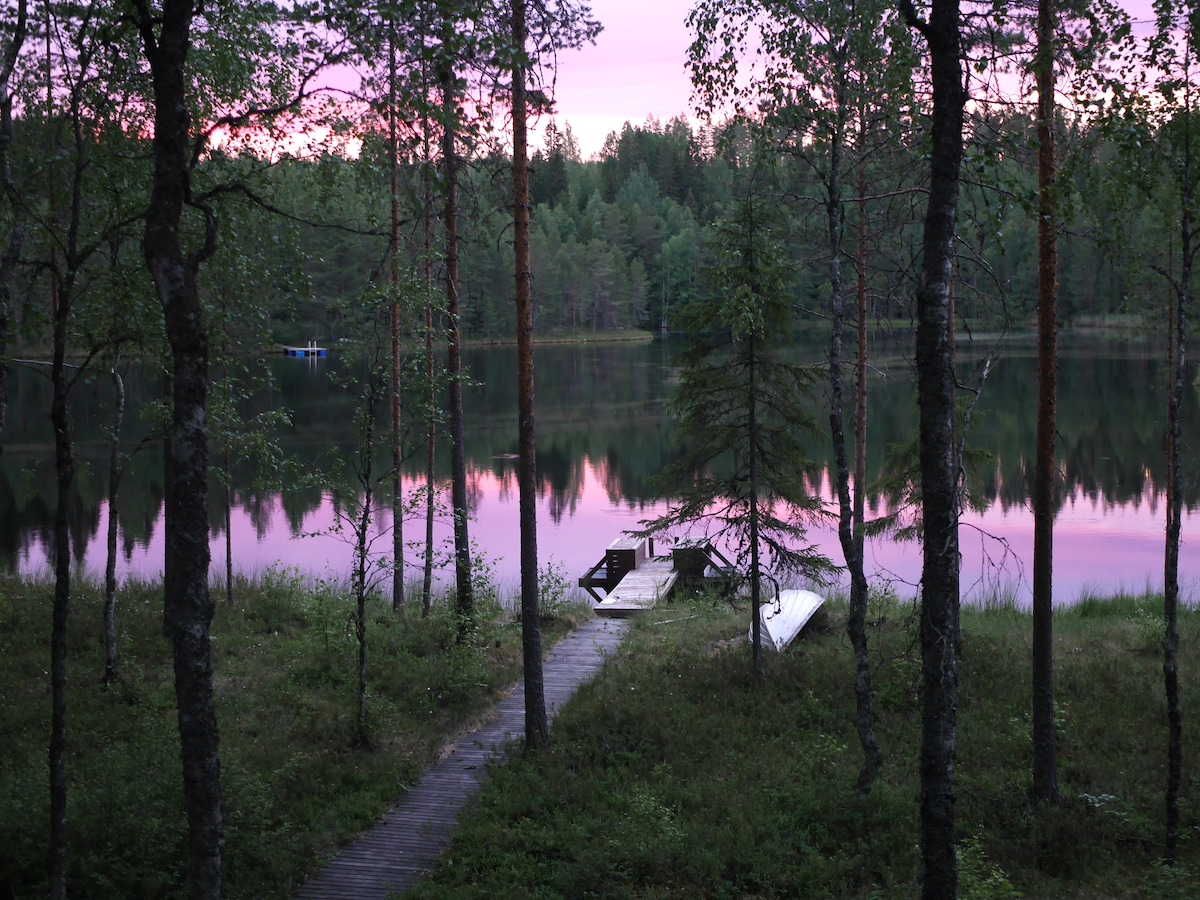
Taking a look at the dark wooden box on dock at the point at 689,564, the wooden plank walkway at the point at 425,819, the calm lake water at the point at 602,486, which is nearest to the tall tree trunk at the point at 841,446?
the calm lake water at the point at 602,486

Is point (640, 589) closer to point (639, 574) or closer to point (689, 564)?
point (639, 574)

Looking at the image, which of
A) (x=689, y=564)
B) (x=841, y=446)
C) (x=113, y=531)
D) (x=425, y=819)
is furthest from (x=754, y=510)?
(x=689, y=564)

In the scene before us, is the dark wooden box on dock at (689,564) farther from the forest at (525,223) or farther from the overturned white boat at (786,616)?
the forest at (525,223)

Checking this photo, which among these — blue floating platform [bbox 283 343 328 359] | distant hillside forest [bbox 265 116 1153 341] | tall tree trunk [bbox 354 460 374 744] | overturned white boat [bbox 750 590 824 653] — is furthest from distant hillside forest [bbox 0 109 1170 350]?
blue floating platform [bbox 283 343 328 359]

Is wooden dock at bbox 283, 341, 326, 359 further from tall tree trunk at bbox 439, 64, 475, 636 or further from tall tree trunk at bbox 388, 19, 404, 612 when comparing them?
tall tree trunk at bbox 439, 64, 475, 636

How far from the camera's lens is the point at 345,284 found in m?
74.8

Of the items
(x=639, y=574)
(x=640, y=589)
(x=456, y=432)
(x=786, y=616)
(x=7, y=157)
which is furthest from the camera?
(x=639, y=574)

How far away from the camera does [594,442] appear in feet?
140

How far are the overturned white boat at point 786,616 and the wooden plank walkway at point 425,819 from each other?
2932 millimetres

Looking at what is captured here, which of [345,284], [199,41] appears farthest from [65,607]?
[345,284]

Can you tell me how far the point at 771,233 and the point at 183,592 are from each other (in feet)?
28.8

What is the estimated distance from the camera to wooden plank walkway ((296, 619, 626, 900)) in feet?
30.2

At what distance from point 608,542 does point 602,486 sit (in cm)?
730

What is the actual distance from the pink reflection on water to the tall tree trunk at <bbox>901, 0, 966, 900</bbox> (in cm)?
1460
